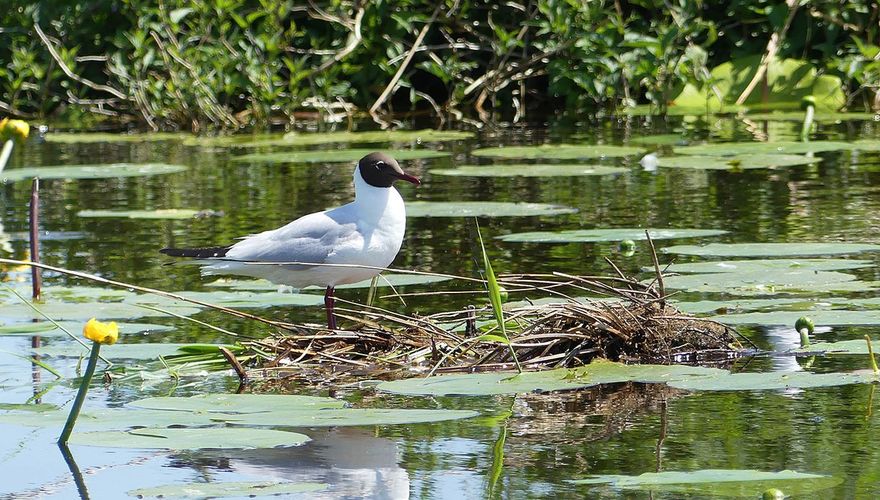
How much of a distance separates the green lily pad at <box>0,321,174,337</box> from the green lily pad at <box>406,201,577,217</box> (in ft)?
9.39

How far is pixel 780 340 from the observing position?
209 inches

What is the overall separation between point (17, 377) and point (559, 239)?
2.94m

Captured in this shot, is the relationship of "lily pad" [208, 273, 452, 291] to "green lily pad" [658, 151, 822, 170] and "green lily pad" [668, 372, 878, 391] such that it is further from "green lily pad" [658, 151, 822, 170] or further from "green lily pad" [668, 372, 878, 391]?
"green lily pad" [658, 151, 822, 170]

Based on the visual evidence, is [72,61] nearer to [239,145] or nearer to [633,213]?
[239,145]

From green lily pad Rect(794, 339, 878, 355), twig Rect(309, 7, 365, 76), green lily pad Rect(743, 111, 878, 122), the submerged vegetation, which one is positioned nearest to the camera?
green lily pad Rect(794, 339, 878, 355)

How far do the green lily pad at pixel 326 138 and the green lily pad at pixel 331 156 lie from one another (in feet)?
2.76

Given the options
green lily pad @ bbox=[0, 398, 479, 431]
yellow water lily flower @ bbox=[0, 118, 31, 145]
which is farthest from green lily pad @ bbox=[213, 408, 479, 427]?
yellow water lily flower @ bbox=[0, 118, 31, 145]

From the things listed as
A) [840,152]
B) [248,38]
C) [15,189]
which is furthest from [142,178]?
[840,152]

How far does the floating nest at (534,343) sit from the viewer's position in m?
5.05

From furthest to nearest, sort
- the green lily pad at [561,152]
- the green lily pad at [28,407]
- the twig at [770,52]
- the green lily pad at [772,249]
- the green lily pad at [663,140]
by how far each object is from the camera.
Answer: the twig at [770,52], the green lily pad at [663,140], the green lily pad at [561,152], the green lily pad at [772,249], the green lily pad at [28,407]

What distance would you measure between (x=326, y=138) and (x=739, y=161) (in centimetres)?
433

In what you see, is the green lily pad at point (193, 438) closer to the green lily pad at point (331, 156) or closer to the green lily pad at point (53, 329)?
the green lily pad at point (53, 329)

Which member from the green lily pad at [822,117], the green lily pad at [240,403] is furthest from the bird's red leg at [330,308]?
the green lily pad at [822,117]

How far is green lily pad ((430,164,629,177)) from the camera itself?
10133mm
